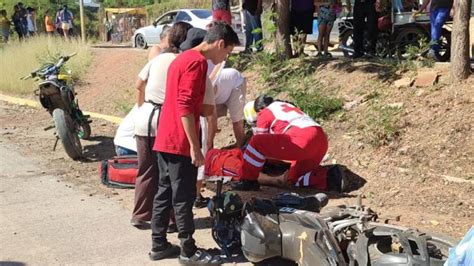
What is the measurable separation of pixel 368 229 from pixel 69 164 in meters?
4.92

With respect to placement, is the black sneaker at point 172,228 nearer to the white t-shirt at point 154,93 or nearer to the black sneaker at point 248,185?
the white t-shirt at point 154,93

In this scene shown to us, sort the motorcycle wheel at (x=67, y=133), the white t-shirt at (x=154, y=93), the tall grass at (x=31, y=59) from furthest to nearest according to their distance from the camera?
the tall grass at (x=31, y=59)
the motorcycle wheel at (x=67, y=133)
the white t-shirt at (x=154, y=93)

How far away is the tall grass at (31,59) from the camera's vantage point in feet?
48.4

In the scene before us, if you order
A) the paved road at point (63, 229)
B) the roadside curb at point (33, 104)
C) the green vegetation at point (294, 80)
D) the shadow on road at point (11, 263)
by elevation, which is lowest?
the roadside curb at point (33, 104)

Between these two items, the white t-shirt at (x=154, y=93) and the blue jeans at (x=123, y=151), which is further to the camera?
the blue jeans at (x=123, y=151)

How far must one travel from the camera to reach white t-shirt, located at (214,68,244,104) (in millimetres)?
6684

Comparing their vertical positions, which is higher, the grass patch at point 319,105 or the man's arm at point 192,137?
the man's arm at point 192,137

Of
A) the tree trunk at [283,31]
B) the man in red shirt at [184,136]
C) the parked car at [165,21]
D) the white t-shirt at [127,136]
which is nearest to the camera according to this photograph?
the man in red shirt at [184,136]

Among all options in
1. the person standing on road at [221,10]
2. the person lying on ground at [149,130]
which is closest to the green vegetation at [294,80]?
the person standing on road at [221,10]

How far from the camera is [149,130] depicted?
16.3 ft

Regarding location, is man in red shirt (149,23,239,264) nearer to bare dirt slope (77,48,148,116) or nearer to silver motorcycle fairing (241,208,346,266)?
silver motorcycle fairing (241,208,346,266)

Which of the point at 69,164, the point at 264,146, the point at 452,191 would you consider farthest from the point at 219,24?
the point at 69,164

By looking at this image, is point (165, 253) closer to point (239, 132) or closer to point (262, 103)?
point (262, 103)

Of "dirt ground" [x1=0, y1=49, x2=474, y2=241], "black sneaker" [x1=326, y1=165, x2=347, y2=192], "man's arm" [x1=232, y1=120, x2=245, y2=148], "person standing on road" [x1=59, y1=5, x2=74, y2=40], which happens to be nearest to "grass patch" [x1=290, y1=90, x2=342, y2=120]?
"dirt ground" [x1=0, y1=49, x2=474, y2=241]
